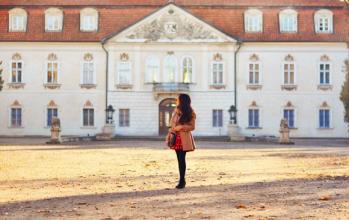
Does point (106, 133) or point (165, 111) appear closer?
point (106, 133)

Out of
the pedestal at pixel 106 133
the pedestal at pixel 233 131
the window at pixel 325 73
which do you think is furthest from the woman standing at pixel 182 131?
the window at pixel 325 73

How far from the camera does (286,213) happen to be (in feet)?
29.2

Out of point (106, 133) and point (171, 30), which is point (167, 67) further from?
point (106, 133)

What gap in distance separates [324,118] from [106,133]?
14600 millimetres

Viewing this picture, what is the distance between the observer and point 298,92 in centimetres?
4566

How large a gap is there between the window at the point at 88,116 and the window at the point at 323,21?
1610cm

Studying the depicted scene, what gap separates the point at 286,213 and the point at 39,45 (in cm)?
3857

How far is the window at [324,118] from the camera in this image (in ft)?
149

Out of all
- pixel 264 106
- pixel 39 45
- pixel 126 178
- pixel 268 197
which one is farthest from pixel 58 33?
pixel 268 197

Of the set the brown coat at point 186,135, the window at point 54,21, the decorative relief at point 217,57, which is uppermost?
the window at point 54,21

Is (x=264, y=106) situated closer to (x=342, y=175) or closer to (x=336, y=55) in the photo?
(x=336, y=55)

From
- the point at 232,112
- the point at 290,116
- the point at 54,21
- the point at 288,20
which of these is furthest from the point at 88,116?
the point at 288,20

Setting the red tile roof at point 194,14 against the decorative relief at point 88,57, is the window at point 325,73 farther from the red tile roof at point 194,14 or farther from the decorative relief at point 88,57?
the decorative relief at point 88,57

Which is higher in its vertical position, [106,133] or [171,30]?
[171,30]
